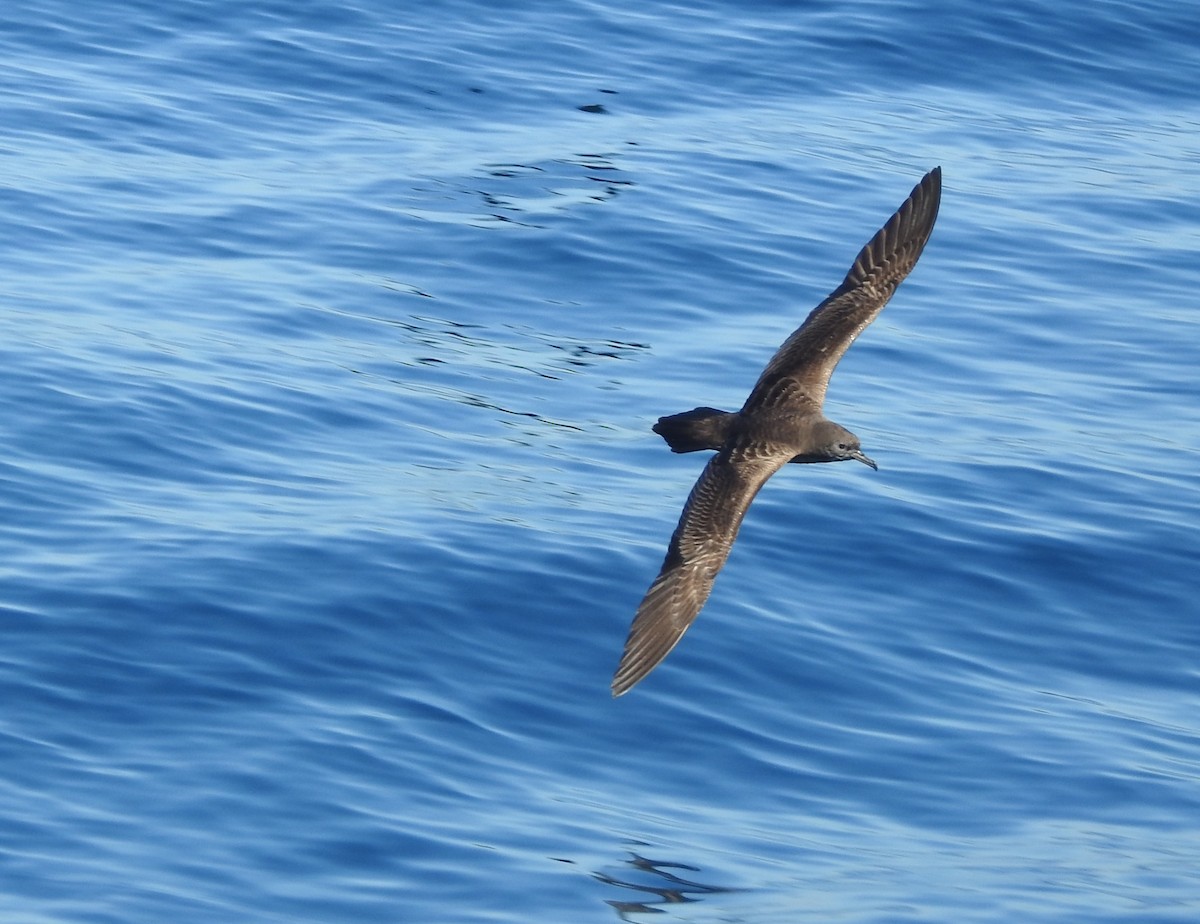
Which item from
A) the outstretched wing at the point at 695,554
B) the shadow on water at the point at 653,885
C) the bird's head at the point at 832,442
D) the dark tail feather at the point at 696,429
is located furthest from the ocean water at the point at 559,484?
the dark tail feather at the point at 696,429

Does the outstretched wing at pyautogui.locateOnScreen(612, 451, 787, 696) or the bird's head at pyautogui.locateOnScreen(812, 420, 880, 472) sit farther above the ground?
the bird's head at pyautogui.locateOnScreen(812, 420, 880, 472)

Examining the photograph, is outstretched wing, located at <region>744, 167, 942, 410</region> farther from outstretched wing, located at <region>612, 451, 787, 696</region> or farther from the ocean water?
the ocean water

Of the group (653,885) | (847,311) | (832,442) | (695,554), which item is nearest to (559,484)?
(847,311)

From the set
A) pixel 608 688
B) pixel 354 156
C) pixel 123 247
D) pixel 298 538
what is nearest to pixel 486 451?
pixel 298 538

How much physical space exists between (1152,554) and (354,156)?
665cm

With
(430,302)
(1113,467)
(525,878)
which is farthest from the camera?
(430,302)

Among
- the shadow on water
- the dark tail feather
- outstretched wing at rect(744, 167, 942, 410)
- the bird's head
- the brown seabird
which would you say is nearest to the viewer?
the shadow on water

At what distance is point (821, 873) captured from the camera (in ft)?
24.4

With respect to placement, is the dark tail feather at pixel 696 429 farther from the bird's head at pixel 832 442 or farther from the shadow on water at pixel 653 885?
the shadow on water at pixel 653 885

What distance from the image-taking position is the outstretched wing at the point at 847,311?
827cm

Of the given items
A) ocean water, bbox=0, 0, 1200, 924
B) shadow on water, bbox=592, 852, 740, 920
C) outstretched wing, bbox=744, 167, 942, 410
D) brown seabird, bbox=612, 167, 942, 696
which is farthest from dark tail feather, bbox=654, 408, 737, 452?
shadow on water, bbox=592, 852, 740, 920

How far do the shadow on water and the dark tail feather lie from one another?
1.57 m

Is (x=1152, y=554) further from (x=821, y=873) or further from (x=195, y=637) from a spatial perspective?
(x=195, y=637)

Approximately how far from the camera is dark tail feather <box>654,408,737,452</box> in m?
7.70
